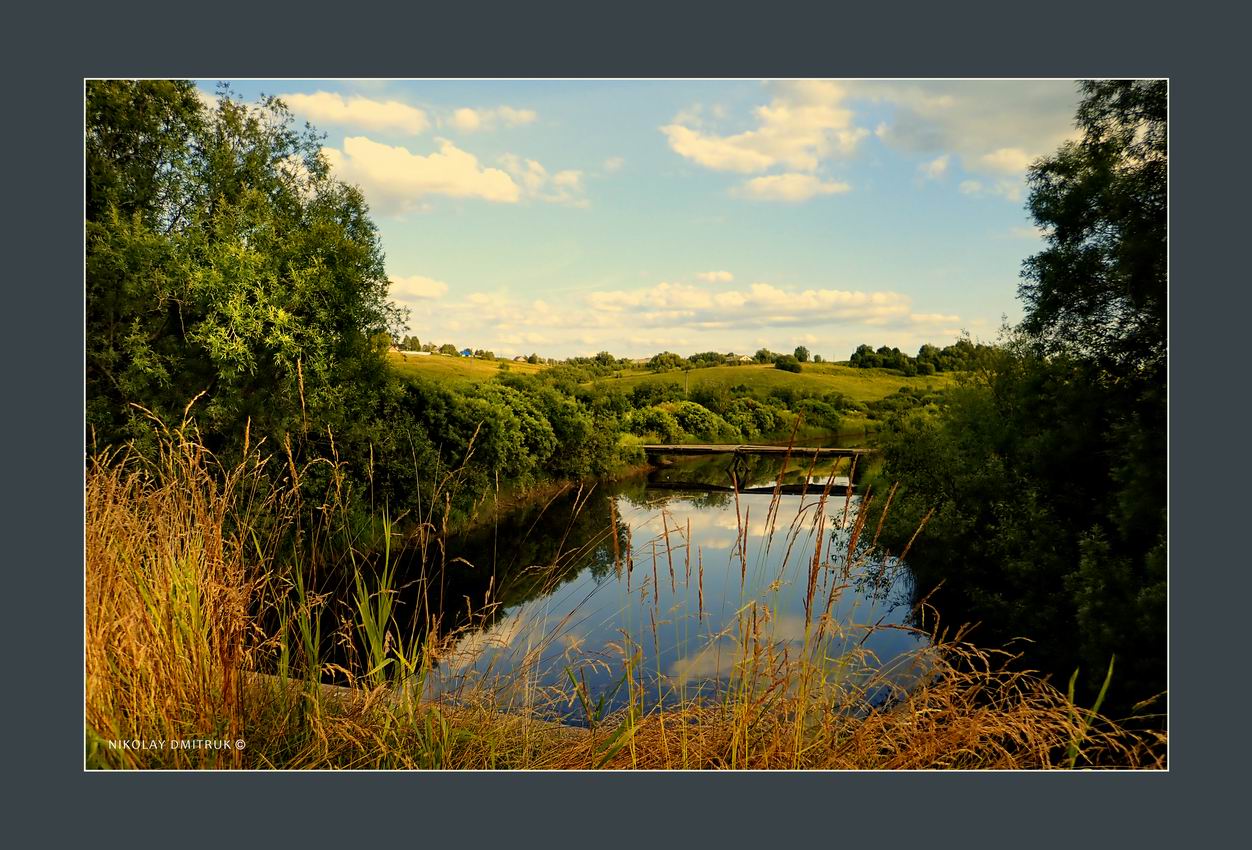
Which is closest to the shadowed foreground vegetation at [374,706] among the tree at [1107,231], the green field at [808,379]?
the tree at [1107,231]

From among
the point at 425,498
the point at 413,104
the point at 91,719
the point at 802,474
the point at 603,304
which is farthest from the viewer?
the point at 425,498

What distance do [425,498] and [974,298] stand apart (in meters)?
4.46

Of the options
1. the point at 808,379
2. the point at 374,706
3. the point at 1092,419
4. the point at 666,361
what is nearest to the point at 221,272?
the point at 666,361

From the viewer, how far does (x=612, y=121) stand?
134 inches

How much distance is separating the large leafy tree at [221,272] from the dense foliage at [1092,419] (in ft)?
12.5

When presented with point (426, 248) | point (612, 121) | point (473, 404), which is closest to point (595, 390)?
point (426, 248)

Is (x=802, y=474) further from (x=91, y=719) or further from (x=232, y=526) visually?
(x=91, y=719)

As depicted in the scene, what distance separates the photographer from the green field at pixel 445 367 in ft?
18.0

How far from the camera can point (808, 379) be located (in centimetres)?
415

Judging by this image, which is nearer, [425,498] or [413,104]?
[413,104]

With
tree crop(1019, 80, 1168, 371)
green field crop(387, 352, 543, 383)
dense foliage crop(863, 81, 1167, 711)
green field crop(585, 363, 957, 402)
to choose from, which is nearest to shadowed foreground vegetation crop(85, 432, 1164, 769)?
dense foliage crop(863, 81, 1167, 711)

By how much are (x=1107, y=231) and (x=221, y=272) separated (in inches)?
202

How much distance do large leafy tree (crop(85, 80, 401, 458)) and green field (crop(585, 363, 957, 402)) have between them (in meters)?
2.05

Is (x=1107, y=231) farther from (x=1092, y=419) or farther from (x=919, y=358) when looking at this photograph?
(x=919, y=358)
